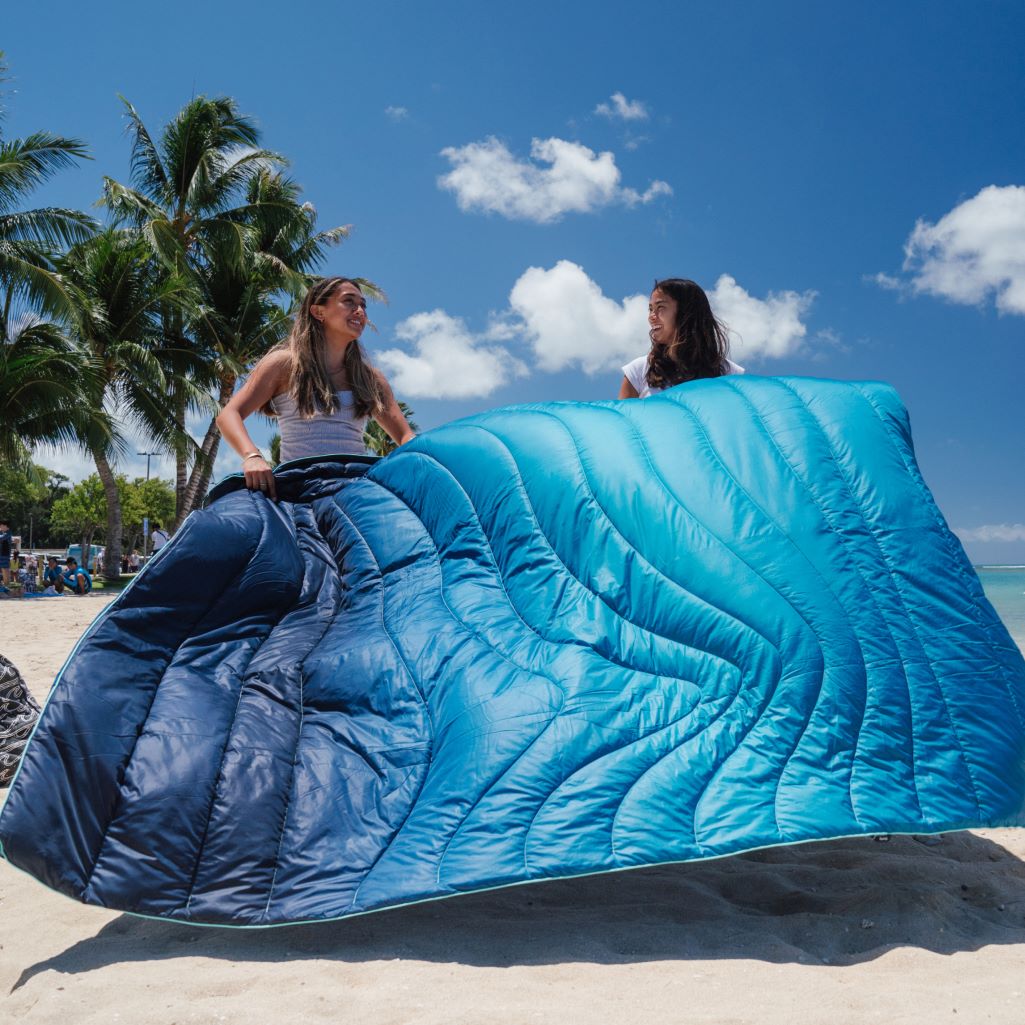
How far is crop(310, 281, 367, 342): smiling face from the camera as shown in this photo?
3.28 meters

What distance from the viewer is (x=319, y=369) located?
329 centimetres

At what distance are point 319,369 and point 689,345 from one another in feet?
4.43

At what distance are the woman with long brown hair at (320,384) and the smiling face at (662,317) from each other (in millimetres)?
977

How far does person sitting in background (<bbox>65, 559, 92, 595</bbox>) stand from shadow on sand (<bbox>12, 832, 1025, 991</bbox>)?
699 inches

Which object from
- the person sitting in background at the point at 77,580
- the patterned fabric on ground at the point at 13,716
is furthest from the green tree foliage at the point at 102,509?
the patterned fabric on ground at the point at 13,716

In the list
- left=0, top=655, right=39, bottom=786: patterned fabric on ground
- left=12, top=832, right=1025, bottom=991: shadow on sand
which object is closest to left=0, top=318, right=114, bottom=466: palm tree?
left=0, top=655, right=39, bottom=786: patterned fabric on ground

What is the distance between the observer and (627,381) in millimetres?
3404

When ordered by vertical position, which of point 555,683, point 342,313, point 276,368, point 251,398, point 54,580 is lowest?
point 54,580

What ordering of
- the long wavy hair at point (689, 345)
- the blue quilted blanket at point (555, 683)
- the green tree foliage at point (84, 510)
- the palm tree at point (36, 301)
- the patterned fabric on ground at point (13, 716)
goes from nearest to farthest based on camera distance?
1. the blue quilted blanket at point (555, 683)
2. the patterned fabric on ground at point (13, 716)
3. the long wavy hair at point (689, 345)
4. the palm tree at point (36, 301)
5. the green tree foliage at point (84, 510)

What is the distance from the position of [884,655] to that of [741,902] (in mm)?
681

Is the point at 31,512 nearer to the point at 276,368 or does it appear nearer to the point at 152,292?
the point at 152,292

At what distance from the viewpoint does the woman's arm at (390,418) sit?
3.42 m

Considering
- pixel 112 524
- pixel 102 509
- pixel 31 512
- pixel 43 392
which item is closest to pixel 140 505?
pixel 102 509

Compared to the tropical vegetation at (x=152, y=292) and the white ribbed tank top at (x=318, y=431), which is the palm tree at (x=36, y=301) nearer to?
the tropical vegetation at (x=152, y=292)
